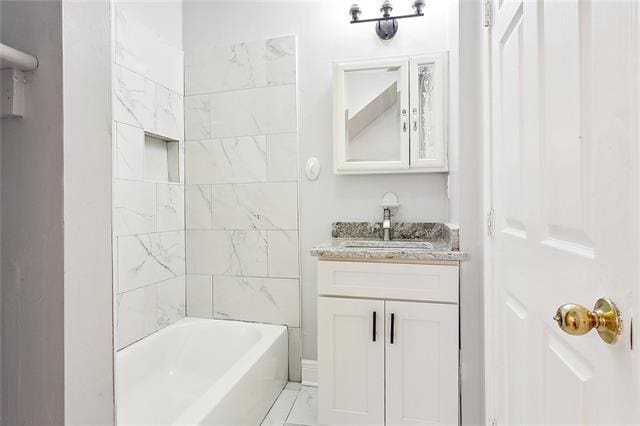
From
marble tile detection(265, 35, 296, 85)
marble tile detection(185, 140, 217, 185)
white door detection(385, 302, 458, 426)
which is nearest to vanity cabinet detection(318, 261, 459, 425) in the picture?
white door detection(385, 302, 458, 426)

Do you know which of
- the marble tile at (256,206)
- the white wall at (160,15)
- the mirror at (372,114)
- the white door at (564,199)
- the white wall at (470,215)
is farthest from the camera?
the marble tile at (256,206)

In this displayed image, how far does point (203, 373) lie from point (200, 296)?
1.65 ft

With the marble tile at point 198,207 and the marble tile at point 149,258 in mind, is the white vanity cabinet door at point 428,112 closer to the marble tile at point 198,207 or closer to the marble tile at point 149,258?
the marble tile at point 198,207

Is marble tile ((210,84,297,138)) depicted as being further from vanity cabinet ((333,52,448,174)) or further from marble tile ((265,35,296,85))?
vanity cabinet ((333,52,448,174))

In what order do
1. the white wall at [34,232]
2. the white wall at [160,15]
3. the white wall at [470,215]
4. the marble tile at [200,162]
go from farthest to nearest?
1. the marble tile at [200,162]
2. the white wall at [160,15]
3. the white wall at [470,215]
4. the white wall at [34,232]

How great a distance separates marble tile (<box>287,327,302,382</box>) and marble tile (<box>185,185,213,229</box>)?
3.00 feet

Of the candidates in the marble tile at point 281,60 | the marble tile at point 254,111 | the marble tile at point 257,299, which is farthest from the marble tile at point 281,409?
the marble tile at point 281,60

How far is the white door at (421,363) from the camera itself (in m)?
1.55

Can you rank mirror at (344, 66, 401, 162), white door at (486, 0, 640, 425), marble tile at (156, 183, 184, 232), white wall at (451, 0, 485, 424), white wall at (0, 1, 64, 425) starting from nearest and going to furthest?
1. white door at (486, 0, 640, 425)
2. white wall at (0, 1, 64, 425)
3. white wall at (451, 0, 485, 424)
4. mirror at (344, 66, 401, 162)
5. marble tile at (156, 183, 184, 232)

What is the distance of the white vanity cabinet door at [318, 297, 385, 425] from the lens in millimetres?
1641

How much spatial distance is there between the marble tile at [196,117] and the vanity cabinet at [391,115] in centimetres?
91

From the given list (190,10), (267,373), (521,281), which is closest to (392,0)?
(190,10)

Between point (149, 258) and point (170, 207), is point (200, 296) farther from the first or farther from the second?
point (170, 207)

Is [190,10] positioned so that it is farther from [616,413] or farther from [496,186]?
[616,413]
